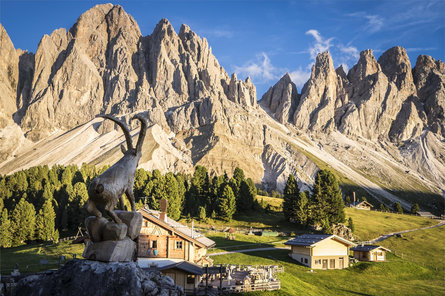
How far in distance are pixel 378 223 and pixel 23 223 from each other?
71449 mm

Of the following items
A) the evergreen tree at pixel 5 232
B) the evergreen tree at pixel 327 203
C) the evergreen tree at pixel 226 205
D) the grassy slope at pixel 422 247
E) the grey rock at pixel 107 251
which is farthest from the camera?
the evergreen tree at pixel 226 205

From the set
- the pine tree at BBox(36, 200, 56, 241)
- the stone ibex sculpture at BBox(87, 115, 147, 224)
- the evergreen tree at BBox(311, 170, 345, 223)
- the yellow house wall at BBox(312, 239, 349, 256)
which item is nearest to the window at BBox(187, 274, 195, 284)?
the stone ibex sculpture at BBox(87, 115, 147, 224)

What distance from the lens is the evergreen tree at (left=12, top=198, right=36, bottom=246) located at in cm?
5850

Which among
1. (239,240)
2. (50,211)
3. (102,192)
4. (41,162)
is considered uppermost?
(41,162)

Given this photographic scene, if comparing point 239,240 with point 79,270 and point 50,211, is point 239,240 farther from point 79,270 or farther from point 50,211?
point 79,270

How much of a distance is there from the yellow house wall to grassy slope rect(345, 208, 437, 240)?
21.3m

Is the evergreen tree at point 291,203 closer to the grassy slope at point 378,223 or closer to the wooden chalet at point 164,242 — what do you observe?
the grassy slope at point 378,223

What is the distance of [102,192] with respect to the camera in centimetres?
1440

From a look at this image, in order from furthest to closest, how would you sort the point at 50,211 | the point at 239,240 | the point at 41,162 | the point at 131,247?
the point at 41,162 → the point at 50,211 → the point at 239,240 → the point at 131,247

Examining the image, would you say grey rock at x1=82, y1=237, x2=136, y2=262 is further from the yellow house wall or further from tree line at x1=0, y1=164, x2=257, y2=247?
tree line at x1=0, y1=164, x2=257, y2=247

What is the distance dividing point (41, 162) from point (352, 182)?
15411 centimetres

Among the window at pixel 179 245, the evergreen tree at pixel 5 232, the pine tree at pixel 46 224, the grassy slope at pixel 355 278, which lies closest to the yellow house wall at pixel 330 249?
the grassy slope at pixel 355 278

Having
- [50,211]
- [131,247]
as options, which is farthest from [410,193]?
[131,247]

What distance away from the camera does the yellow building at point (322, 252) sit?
4534cm
